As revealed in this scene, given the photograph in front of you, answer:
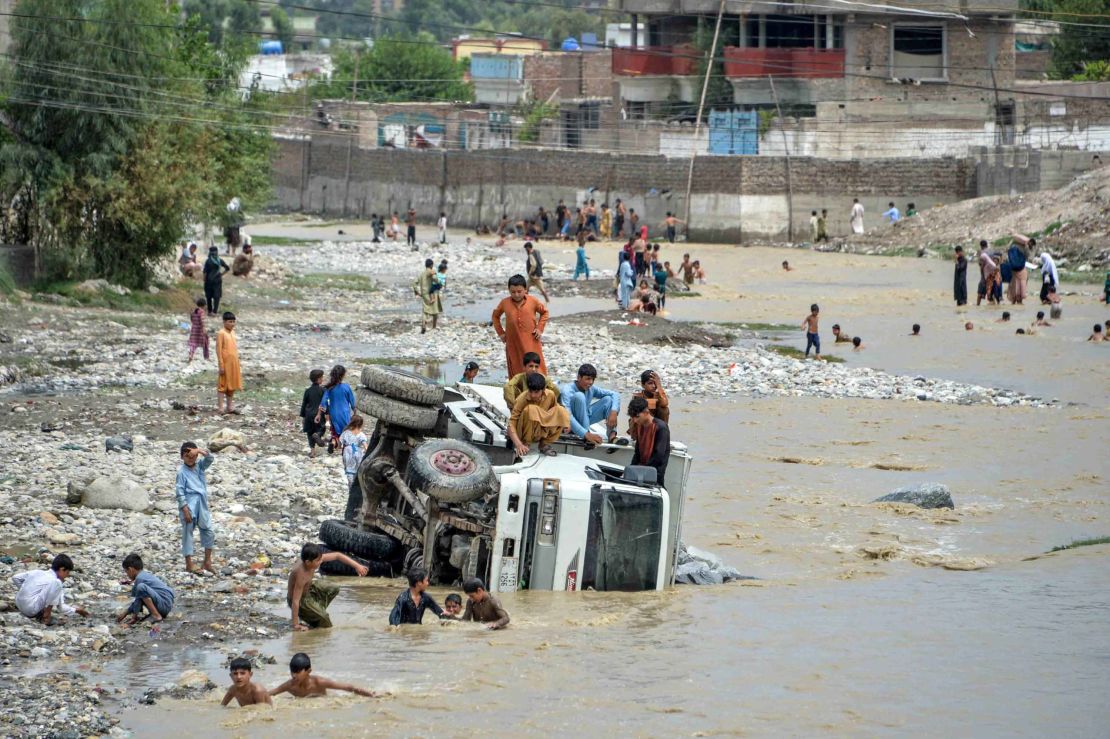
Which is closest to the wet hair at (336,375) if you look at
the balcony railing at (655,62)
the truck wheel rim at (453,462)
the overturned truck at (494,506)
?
the overturned truck at (494,506)

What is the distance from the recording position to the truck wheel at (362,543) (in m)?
13.0

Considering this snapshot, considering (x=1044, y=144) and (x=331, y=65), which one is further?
(x=331, y=65)

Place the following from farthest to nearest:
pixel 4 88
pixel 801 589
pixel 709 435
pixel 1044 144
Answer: pixel 1044 144
pixel 4 88
pixel 709 435
pixel 801 589

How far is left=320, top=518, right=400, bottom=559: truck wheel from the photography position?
512 inches

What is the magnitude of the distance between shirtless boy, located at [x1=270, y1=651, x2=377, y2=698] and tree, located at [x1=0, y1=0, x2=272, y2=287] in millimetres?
22871

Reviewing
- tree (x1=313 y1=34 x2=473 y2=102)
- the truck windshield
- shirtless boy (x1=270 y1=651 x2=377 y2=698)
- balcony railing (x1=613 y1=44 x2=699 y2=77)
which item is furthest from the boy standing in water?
tree (x1=313 y1=34 x2=473 y2=102)

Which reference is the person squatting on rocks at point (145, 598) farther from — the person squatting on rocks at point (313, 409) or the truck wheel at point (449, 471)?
the person squatting on rocks at point (313, 409)

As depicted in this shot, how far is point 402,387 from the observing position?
1319 centimetres

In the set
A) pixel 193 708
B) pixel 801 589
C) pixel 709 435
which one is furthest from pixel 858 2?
pixel 193 708

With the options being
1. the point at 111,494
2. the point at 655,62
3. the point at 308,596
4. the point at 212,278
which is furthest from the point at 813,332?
the point at 655,62

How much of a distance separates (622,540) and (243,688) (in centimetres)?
327

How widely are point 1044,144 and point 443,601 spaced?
4454cm

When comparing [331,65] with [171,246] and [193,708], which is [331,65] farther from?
[193,708]

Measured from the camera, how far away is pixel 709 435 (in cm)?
2142
